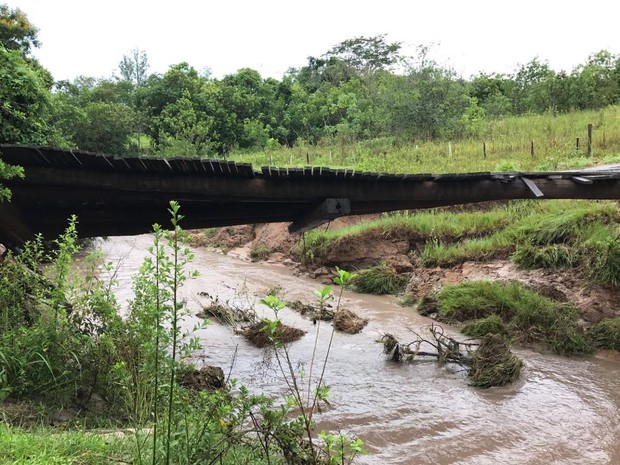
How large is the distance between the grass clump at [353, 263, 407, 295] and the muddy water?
2269 millimetres

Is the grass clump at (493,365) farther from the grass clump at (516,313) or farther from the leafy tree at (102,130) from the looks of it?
the leafy tree at (102,130)

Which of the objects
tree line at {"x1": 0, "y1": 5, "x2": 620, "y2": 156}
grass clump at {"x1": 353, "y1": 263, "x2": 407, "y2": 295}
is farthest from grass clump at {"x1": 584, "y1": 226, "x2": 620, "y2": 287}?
tree line at {"x1": 0, "y1": 5, "x2": 620, "y2": 156}

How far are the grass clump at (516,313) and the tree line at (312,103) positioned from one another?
48.6 ft

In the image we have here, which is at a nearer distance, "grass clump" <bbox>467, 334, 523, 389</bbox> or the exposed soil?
"grass clump" <bbox>467, 334, 523, 389</bbox>

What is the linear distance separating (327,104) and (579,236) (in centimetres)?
2456

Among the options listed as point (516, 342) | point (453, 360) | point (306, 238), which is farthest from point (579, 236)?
point (306, 238)

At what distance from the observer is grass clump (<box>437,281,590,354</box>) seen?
8266 millimetres

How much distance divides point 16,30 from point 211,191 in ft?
61.0

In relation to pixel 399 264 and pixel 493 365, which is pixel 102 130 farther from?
pixel 493 365

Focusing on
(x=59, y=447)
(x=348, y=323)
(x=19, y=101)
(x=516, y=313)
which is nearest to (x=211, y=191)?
(x=19, y=101)

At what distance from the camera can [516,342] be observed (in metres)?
8.53

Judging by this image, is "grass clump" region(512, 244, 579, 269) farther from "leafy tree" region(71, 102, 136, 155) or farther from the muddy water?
"leafy tree" region(71, 102, 136, 155)

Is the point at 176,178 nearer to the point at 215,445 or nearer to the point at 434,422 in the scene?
the point at 215,445

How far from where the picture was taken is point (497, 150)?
1917 centimetres
